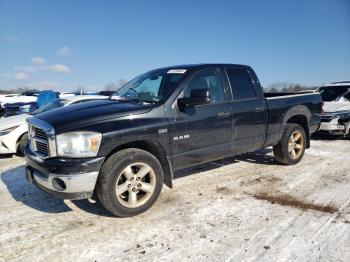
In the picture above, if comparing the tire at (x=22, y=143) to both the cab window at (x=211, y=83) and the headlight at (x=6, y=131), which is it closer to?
the headlight at (x=6, y=131)

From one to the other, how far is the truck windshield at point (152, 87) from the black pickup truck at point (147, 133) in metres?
0.02

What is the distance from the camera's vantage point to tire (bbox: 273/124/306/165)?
6.12m

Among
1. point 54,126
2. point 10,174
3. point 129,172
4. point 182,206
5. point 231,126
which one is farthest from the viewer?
point 10,174

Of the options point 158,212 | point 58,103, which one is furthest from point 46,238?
point 58,103

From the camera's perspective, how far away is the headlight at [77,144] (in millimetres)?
3570

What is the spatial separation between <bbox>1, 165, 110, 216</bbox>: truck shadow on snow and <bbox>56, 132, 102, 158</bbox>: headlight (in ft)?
3.06

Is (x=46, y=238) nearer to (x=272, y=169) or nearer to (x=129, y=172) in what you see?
(x=129, y=172)

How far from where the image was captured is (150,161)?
13.1 feet

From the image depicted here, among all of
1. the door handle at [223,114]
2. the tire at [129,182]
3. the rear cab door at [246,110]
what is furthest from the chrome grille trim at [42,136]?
the rear cab door at [246,110]

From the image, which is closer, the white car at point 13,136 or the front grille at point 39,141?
the front grille at point 39,141

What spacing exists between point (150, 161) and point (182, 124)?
2.32ft

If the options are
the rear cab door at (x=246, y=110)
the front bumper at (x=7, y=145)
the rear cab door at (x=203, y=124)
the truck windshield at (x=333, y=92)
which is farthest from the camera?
the truck windshield at (x=333, y=92)

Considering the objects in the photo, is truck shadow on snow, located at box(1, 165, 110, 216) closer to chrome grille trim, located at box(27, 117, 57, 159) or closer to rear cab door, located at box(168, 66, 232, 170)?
chrome grille trim, located at box(27, 117, 57, 159)

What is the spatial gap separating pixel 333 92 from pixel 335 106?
1045 millimetres
